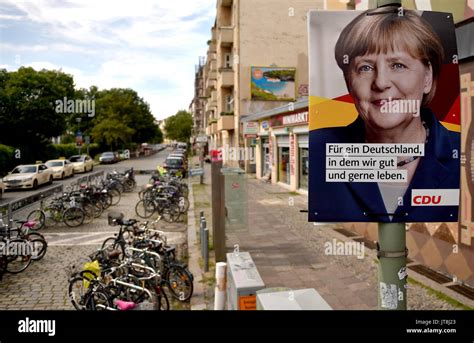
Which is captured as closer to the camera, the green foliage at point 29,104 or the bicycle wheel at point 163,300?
the bicycle wheel at point 163,300

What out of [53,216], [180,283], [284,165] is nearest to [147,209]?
[53,216]

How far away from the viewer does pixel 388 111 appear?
2.05 m

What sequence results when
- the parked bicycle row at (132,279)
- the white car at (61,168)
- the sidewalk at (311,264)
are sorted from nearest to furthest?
the parked bicycle row at (132,279) < the sidewalk at (311,264) < the white car at (61,168)

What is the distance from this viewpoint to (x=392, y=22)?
2.04 m

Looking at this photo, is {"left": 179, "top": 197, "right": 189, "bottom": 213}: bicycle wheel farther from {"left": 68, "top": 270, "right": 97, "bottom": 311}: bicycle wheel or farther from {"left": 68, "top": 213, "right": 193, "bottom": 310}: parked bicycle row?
{"left": 68, "top": 270, "right": 97, "bottom": 311}: bicycle wheel

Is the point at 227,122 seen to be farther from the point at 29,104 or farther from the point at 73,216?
the point at 73,216

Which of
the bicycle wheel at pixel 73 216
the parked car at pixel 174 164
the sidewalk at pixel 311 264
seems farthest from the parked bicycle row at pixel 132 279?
the parked car at pixel 174 164

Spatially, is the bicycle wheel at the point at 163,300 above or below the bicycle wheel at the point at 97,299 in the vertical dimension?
below

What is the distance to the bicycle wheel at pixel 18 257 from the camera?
6672 mm

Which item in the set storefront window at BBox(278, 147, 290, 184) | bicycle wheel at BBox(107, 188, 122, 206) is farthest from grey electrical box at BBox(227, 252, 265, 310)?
storefront window at BBox(278, 147, 290, 184)

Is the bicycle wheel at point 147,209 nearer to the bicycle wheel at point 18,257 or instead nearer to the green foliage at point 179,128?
the bicycle wheel at point 18,257

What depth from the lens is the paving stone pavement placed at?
543cm

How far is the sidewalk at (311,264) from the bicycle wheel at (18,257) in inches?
150

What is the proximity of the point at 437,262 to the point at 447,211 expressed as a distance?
4.78 metres
